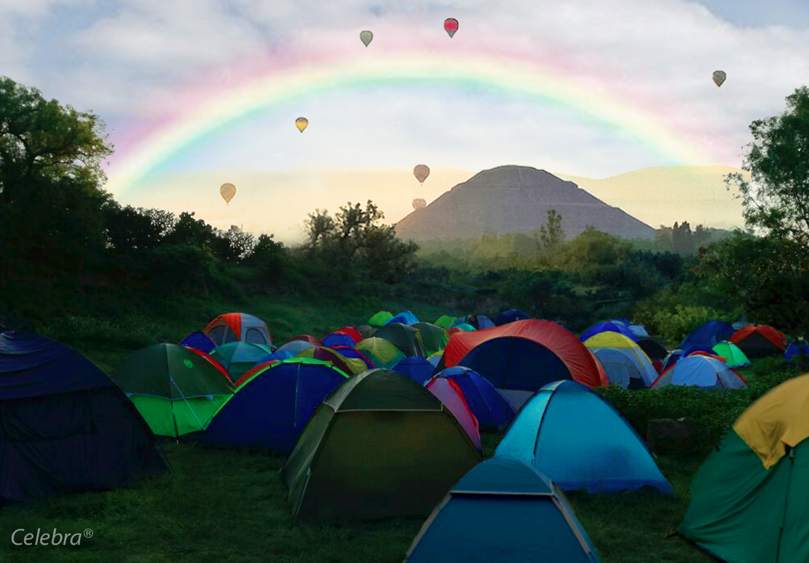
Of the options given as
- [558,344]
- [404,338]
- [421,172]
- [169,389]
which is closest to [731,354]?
[404,338]

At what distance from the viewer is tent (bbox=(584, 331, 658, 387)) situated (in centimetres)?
1888

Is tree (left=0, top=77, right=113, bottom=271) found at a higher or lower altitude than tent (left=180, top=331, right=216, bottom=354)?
higher

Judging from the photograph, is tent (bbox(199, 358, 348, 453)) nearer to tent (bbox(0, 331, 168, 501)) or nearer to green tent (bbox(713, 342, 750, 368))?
tent (bbox(0, 331, 168, 501))

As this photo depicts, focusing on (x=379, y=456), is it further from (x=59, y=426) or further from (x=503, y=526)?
(x=59, y=426)

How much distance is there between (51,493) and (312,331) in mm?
27066

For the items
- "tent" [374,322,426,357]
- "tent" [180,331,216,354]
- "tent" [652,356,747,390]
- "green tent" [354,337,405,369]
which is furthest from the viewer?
"tent" [374,322,426,357]

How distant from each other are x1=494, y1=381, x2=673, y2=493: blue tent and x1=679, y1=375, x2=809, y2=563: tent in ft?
4.86

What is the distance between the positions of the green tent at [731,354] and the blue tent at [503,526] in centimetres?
2024

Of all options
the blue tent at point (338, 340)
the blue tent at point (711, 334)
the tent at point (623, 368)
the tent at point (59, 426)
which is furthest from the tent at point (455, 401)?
the blue tent at point (711, 334)

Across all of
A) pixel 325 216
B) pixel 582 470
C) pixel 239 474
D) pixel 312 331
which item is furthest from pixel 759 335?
pixel 325 216

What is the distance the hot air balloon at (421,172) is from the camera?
104938 mm

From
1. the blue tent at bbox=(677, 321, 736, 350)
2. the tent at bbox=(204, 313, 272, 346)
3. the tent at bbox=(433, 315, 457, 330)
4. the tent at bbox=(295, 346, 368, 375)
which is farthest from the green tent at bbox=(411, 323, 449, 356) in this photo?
the tent at bbox=(295, 346, 368, 375)

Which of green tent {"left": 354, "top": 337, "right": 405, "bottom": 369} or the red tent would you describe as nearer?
the red tent

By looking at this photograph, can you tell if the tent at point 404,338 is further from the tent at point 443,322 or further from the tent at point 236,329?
the tent at point 443,322
